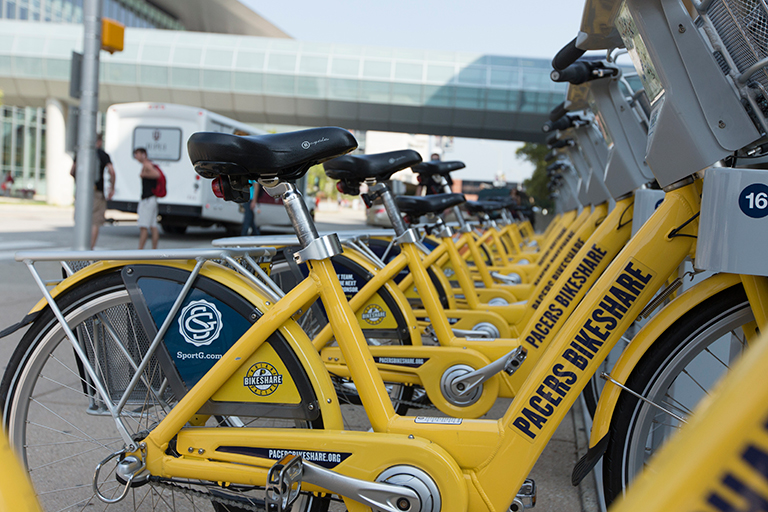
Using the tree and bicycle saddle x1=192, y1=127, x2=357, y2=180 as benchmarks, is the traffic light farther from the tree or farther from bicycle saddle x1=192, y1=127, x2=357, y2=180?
the tree

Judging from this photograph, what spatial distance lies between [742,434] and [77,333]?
2066mm

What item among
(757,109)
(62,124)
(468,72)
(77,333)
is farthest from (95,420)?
(62,124)

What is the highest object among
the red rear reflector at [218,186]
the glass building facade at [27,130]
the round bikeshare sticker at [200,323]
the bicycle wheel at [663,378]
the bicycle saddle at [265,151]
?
the bicycle saddle at [265,151]

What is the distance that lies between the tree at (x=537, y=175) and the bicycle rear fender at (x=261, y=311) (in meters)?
22.7

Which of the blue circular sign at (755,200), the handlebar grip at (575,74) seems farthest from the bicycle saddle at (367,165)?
the blue circular sign at (755,200)

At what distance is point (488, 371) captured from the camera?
9.44ft

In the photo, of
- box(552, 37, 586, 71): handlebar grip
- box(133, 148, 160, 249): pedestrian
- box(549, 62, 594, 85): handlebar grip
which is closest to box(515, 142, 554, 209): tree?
box(133, 148, 160, 249): pedestrian

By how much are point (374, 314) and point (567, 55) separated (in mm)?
1572

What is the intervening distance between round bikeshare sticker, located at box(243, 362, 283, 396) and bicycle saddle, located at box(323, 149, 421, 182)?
108 centimetres

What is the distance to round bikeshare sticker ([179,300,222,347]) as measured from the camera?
1969 millimetres

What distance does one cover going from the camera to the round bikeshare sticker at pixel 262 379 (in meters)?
1.91

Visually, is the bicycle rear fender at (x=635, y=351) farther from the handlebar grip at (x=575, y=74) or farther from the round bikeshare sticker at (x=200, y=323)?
the handlebar grip at (x=575, y=74)

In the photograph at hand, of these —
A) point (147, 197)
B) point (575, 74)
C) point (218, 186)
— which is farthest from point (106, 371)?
point (147, 197)

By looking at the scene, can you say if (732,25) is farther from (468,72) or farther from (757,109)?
(468,72)
